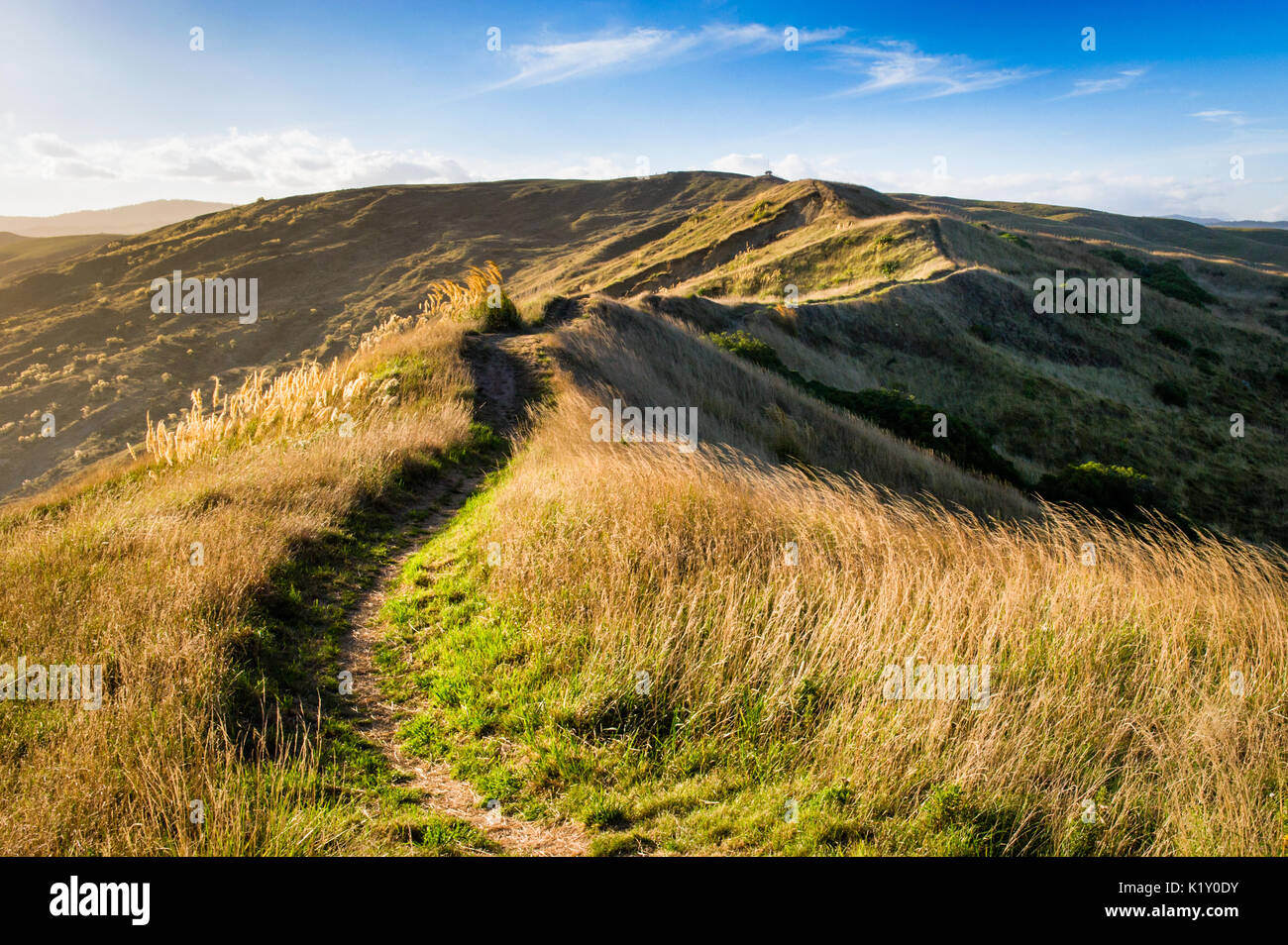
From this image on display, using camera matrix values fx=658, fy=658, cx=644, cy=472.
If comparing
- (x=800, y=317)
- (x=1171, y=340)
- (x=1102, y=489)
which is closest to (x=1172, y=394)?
(x=1171, y=340)

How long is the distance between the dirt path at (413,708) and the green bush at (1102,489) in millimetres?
12938

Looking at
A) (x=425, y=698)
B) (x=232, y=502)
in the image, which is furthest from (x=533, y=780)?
(x=232, y=502)

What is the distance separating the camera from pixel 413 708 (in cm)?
461

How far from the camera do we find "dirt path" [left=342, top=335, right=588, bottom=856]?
3316mm

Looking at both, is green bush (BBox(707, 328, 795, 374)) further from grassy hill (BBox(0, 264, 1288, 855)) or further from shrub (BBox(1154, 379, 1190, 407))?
shrub (BBox(1154, 379, 1190, 407))

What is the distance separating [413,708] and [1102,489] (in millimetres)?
16983

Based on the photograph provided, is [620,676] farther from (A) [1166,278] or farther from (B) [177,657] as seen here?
(A) [1166,278]

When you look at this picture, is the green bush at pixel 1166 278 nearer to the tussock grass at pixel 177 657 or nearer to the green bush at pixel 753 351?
the green bush at pixel 753 351

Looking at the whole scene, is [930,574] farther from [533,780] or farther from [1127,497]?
[1127,497]

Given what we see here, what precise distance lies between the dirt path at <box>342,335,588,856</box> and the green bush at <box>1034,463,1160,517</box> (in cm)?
1294

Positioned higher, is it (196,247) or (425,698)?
(196,247)

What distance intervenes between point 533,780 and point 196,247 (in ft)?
268

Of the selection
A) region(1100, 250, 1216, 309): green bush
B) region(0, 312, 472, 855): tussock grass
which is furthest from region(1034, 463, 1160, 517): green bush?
region(1100, 250, 1216, 309): green bush
